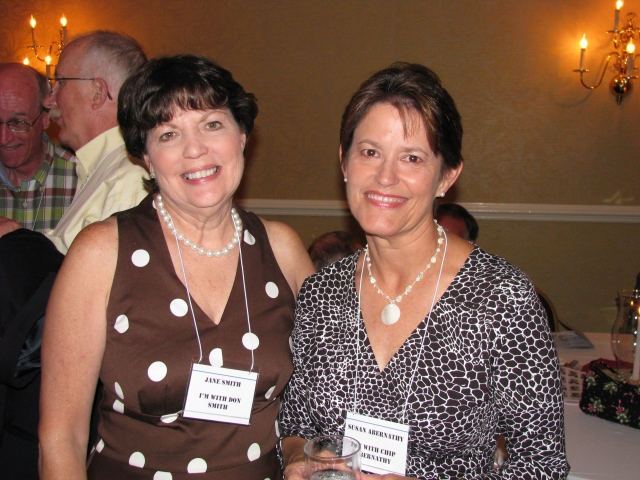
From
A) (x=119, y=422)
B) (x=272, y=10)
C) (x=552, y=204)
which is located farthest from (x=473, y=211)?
(x=119, y=422)

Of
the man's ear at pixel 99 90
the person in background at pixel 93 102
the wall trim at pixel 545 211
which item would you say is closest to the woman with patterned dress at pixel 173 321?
the person in background at pixel 93 102

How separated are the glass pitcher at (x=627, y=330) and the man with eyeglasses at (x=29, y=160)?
335cm

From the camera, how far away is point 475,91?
5.12 m

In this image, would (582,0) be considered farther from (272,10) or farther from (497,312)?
(497,312)

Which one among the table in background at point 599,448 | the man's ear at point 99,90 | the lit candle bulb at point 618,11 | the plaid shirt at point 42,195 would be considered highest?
the lit candle bulb at point 618,11

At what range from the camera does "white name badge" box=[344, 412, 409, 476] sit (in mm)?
1509

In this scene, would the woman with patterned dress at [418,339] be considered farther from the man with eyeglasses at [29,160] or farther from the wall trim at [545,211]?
the wall trim at [545,211]

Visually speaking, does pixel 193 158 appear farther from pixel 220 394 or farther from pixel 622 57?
pixel 622 57

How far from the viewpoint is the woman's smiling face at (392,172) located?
5.21 ft

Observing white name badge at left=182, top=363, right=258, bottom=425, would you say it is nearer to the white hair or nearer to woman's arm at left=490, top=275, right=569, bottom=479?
woman's arm at left=490, top=275, right=569, bottom=479

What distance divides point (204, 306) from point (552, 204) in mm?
4223

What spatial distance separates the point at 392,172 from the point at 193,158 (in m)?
0.59

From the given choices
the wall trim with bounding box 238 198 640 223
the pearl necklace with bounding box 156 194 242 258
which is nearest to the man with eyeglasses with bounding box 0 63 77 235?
→ the wall trim with bounding box 238 198 640 223

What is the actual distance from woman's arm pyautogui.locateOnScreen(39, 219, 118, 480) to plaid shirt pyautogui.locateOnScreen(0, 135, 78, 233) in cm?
248
